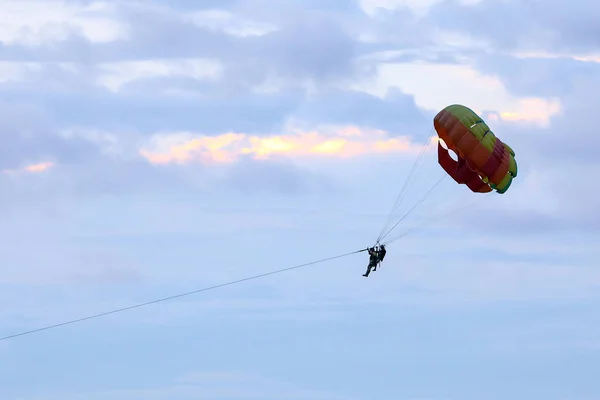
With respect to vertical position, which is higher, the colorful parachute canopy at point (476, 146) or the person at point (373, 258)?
the colorful parachute canopy at point (476, 146)

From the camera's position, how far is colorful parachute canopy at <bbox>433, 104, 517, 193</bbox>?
5202 inches

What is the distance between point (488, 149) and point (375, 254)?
10278mm

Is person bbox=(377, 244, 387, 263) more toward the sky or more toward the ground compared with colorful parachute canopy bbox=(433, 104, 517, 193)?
more toward the ground

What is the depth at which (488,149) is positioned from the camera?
132m

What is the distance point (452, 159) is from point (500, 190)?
565cm

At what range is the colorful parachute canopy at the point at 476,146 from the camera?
13212 centimetres

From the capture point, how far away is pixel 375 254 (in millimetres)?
133875

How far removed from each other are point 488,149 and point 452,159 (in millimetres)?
5977

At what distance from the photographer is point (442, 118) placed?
134 metres

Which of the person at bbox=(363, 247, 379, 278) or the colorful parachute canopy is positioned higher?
the colorful parachute canopy

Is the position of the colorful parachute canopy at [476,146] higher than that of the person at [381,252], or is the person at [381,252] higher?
the colorful parachute canopy at [476,146]

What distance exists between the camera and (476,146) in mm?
132000

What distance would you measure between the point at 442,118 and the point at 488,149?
157 inches
